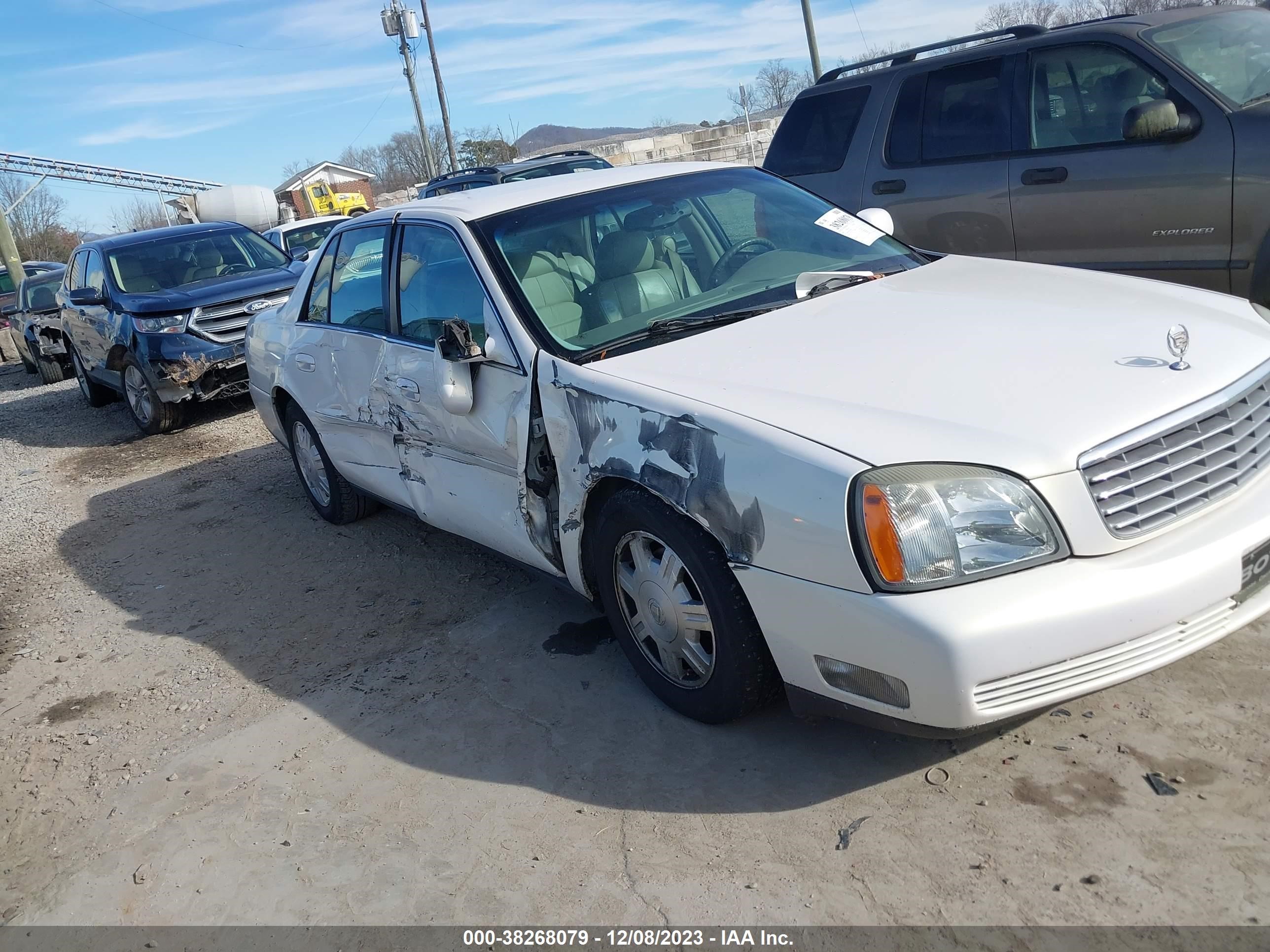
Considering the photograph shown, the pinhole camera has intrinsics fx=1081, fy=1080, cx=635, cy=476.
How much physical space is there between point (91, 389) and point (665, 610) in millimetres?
10587

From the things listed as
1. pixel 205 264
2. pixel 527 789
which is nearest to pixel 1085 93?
pixel 527 789

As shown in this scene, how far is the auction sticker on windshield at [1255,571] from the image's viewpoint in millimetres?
2674

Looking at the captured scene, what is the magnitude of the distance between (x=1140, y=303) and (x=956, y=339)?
702 mm

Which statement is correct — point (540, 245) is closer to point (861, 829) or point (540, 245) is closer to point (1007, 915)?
point (861, 829)

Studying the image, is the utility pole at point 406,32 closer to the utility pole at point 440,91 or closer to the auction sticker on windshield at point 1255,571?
the utility pole at point 440,91

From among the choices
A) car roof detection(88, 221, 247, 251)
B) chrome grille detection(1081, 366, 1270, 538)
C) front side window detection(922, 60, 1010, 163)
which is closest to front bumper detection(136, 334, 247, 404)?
car roof detection(88, 221, 247, 251)

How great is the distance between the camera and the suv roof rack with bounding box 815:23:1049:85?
6.45 meters

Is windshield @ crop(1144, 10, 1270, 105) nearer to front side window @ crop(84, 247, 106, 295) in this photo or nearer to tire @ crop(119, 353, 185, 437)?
tire @ crop(119, 353, 185, 437)

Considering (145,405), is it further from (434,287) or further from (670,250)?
(670,250)

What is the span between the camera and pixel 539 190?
4.31m

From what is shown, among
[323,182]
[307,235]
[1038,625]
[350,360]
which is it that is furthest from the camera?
[323,182]

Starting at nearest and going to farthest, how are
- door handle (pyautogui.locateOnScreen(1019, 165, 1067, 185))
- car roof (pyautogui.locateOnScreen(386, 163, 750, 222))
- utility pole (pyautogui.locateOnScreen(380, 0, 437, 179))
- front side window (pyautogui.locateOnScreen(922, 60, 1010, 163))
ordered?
1. car roof (pyautogui.locateOnScreen(386, 163, 750, 222))
2. door handle (pyautogui.locateOnScreen(1019, 165, 1067, 185))
3. front side window (pyautogui.locateOnScreen(922, 60, 1010, 163))
4. utility pole (pyautogui.locateOnScreen(380, 0, 437, 179))

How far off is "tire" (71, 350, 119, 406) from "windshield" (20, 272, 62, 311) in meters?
0.59

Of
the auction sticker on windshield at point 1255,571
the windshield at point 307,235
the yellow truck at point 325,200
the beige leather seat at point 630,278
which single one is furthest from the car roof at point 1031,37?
the yellow truck at point 325,200
